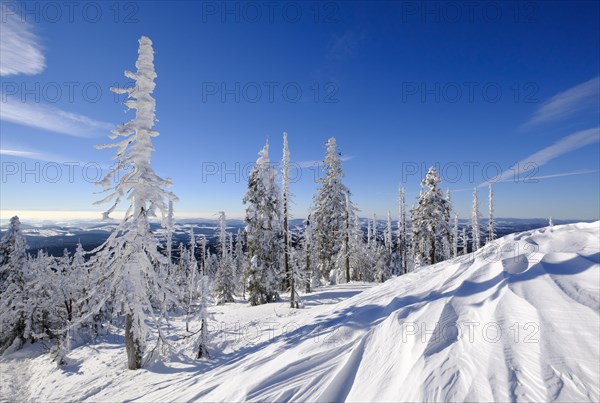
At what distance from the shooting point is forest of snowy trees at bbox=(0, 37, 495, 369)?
12.1 m

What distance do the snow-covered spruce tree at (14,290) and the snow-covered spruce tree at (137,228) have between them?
20.6 meters

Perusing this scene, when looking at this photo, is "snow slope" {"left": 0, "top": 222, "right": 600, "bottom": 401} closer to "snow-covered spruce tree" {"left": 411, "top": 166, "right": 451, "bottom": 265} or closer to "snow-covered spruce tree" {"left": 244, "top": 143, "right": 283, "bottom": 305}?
"snow-covered spruce tree" {"left": 244, "top": 143, "right": 283, "bottom": 305}

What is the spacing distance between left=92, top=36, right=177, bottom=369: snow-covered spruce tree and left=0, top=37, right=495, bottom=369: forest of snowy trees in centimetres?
4

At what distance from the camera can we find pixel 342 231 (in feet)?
100

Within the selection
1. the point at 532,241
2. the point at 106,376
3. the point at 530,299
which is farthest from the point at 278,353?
the point at 106,376

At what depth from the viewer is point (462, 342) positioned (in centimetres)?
522

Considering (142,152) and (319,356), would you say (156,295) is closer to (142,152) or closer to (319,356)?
(142,152)

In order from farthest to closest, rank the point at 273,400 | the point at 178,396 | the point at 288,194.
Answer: the point at 288,194, the point at 178,396, the point at 273,400

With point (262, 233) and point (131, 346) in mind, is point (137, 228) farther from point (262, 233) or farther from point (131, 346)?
point (262, 233)

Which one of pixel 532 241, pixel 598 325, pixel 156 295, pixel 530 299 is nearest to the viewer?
pixel 598 325

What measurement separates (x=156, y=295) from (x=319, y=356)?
9493 millimetres

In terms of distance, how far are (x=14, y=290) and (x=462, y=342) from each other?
35935mm

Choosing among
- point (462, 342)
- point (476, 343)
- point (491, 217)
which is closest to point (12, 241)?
point (462, 342)

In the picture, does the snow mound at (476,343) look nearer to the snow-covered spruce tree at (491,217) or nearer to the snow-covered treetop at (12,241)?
the snow-covered treetop at (12,241)
